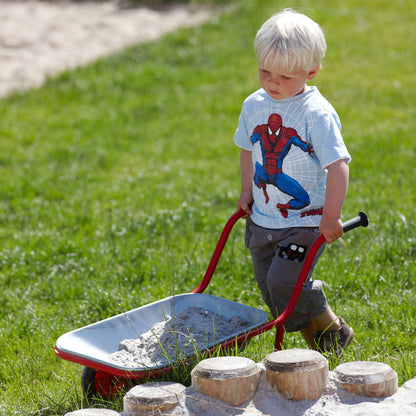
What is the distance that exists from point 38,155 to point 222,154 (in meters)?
2.08

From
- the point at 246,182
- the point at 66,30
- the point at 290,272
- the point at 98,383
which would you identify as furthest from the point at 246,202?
the point at 66,30

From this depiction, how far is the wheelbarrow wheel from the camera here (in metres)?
3.22

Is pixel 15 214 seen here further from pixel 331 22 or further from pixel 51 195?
pixel 331 22

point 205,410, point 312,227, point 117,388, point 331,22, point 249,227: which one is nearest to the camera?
point 205,410

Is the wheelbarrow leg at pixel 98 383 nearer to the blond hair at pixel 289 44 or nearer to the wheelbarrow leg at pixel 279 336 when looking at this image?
the wheelbarrow leg at pixel 279 336

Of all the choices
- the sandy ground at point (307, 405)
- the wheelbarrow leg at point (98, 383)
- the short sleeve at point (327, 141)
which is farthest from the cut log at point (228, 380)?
the short sleeve at point (327, 141)

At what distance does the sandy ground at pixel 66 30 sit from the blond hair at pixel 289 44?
25.5 ft

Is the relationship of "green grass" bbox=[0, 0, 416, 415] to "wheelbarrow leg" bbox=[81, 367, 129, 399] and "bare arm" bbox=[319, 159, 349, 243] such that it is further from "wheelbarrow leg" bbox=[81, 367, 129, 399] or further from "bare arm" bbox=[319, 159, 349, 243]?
"bare arm" bbox=[319, 159, 349, 243]

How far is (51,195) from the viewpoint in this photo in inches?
261

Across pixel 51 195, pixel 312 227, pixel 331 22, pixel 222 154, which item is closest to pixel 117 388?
pixel 312 227

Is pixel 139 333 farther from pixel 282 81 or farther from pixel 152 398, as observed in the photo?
pixel 282 81

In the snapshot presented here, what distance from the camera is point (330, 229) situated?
321cm

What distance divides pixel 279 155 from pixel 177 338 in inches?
41.4

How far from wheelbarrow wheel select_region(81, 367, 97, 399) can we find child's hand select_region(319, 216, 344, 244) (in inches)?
50.0
